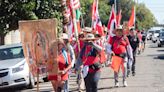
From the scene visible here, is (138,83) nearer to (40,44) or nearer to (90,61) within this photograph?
(90,61)

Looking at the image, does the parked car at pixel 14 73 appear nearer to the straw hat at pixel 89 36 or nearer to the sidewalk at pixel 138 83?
the sidewalk at pixel 138 83

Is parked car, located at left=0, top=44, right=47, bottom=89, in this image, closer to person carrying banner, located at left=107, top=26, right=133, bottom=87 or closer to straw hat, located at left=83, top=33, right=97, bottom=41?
person carrying banner, located at left=107, top=26, right=133, bottom=87

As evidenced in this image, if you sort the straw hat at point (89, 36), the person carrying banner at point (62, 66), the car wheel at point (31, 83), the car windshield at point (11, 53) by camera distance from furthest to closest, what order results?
the car windshield at point (11, 53)
the car wheel at point (31, 83)
the straw hat at point (89, 36)
the person carrying banner at point (62, 66)

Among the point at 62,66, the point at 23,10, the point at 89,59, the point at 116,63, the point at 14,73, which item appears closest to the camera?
the point at 62,66

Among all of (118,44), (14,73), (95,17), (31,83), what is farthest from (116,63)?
(95,17)

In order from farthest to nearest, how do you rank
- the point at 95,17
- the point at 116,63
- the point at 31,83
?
1. the point at 95,17
2. the point at 31,83
3. the point at 116,63

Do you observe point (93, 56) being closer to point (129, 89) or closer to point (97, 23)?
point (129, 89)

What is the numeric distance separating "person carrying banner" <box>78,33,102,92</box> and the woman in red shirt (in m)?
0.47

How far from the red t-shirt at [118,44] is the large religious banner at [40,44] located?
5.51 m

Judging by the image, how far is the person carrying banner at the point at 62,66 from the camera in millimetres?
9172

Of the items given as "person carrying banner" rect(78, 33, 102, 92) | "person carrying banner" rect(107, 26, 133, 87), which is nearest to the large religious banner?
"person carrying banner" rect(78, 33, 102, 92)

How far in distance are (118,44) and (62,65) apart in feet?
17.8

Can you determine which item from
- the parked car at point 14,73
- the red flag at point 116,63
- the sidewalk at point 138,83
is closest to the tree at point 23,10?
the sidewalk at point 138,83

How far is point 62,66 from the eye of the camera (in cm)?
931
